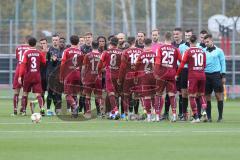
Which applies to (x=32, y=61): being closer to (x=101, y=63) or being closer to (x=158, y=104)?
(x=101, y=63)

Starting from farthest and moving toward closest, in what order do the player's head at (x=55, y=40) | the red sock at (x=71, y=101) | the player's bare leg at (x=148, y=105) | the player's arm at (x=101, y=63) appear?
1. the player's head at (x=55, y=40)
2. the red sock at (x=71, y=101)
3. the player's arm at (x=101, y=63)
4. the player's bare leg at (x=148, y=105)

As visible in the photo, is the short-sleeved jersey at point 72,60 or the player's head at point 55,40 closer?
the short-sleeved jersey at point 72,60

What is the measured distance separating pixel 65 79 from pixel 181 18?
14.0m

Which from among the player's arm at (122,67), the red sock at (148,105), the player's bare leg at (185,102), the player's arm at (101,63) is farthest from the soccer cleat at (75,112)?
the player's bare leg at (185,102)

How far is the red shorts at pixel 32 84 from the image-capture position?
25406 millimetres

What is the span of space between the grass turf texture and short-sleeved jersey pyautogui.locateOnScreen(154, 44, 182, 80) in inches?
46.1

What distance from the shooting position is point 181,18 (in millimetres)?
38312

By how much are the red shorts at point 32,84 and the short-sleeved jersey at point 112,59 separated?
6.84ft

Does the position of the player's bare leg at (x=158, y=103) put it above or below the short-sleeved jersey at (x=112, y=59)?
below

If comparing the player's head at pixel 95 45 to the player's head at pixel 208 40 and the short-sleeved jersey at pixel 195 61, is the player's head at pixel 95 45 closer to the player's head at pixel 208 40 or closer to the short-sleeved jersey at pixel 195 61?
the short-sleeved jersey at pixel 195 61

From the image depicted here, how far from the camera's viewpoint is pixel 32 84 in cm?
2558

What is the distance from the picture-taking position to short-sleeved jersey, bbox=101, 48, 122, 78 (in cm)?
2428

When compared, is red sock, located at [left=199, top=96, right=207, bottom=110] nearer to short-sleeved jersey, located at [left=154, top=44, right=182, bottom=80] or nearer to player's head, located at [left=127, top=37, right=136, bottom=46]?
short-sleeved jersey, located at [left=154, top=44, right=182, bottom=80]

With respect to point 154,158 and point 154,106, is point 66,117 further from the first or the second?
point 154,158
